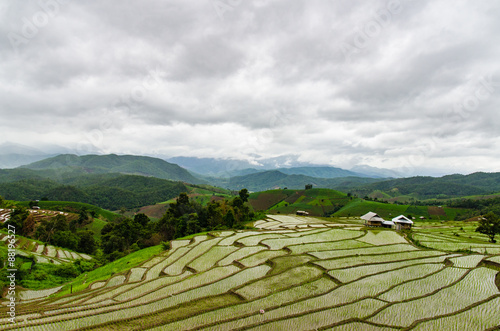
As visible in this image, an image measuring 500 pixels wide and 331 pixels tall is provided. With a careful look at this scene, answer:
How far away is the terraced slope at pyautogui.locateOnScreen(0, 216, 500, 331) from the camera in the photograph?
14.1 meters

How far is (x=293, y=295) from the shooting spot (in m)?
17.6

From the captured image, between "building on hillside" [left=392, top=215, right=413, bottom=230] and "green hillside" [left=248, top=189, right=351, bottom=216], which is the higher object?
"building on hillside" [left=392, top=215, right=413, bottom=230]

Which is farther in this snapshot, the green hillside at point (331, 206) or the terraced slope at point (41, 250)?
the green hillside at point (331, 206)

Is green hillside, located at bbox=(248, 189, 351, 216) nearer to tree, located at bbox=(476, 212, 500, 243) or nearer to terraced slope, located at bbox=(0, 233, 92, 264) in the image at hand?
tree, located at bbox=(476, 212, 500, 243)

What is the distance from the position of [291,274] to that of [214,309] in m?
8.67

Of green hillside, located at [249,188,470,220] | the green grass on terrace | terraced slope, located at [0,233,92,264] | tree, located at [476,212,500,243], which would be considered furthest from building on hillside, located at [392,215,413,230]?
terraced slope, located at [0,233,92,264]

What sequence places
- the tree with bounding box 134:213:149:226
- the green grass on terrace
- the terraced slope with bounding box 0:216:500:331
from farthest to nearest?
the tree with bounding box 134:213:149:226, the green grass on terrace, the terraced slope with bounding box 0:216:500:331

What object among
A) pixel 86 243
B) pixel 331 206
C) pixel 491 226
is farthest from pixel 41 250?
pixel 331 206

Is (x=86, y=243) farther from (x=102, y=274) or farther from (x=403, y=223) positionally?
(x=403, y=223)

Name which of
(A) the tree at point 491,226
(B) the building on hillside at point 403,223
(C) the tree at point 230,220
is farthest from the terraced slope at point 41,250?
(A) the tree at point 491,226

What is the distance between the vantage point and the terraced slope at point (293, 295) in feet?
46.4

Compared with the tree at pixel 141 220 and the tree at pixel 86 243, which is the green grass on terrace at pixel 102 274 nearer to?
the tree at pixel 141 220

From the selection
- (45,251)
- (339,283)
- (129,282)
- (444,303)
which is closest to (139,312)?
(129,282)

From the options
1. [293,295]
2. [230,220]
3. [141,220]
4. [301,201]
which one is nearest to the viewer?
[293,295]
